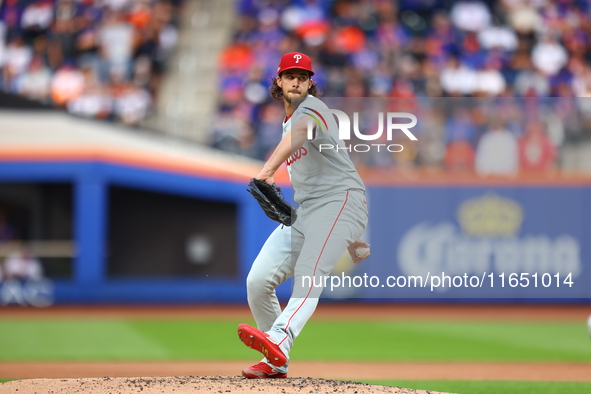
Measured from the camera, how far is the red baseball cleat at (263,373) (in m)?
4.35

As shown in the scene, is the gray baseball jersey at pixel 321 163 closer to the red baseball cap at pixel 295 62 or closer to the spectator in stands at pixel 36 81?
the red baseball cap at pixel 295 62

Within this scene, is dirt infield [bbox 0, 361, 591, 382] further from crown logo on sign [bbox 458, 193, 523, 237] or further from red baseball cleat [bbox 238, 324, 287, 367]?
crown logo on sign [bbox 458, 193, 523, 237]

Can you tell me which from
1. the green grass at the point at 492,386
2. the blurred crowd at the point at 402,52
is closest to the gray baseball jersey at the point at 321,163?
the green grass at the point at 492,386

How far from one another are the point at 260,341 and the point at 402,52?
1135 cm

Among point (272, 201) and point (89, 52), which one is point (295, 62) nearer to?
point (272, 201)

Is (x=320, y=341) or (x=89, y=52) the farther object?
(x=89, y=52)

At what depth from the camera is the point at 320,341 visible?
909 centimetres

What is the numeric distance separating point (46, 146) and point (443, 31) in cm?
741

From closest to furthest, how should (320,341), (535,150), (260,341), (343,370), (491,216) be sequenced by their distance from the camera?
(260,341) → (343,370) → (320,341) → (535,150) → (491,216)

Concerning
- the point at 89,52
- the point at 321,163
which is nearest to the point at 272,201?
the point at 321,163

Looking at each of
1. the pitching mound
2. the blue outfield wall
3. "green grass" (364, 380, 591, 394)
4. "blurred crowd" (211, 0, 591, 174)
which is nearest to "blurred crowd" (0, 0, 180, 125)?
the blue outfield wall

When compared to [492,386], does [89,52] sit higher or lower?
higher

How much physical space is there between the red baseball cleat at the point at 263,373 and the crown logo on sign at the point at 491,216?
832 cm

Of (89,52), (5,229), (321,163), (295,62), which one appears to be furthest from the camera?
(89,52)
